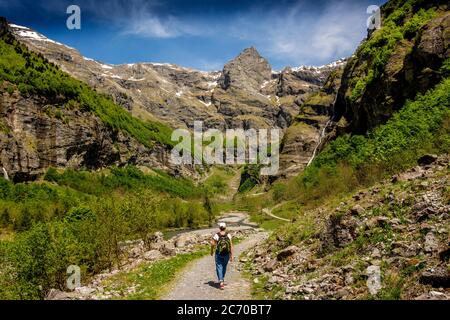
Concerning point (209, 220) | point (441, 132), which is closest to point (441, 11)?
point (441, 132)

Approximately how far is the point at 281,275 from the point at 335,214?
5278 millimetres

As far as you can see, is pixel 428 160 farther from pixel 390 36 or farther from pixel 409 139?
pixel 390 36

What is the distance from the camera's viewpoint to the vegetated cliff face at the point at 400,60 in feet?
225

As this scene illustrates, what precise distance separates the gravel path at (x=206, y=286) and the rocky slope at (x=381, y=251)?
3.84 feet

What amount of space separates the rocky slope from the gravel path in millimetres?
1170

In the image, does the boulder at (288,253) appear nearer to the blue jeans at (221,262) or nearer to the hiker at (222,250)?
the hiker at (222,250)

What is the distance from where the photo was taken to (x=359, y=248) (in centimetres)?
1964

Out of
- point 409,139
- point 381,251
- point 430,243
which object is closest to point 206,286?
point 381,251

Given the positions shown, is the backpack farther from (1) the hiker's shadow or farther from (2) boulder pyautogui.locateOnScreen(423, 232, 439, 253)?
(2) boulder pyautogui.locateOnScreen(423, 232, 439, 253)

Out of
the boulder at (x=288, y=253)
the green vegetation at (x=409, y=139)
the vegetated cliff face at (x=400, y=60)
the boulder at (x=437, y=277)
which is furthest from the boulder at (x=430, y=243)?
the vegetated cliff face at (x=400, y=60)

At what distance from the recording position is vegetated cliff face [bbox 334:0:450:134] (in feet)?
225

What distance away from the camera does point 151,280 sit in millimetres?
25234

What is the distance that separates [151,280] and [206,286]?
4.76 m
